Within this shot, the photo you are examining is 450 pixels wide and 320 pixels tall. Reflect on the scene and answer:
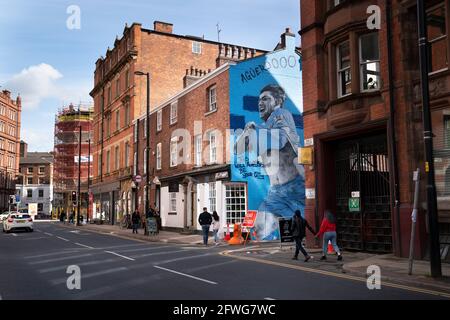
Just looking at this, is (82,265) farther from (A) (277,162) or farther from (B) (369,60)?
(A) (277,162)

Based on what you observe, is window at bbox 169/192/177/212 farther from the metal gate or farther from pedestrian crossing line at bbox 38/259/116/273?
pedestrian crossing line at bbox 38/259/116/273

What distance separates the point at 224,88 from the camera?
2545cm

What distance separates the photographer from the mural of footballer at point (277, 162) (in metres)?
A: 24.7

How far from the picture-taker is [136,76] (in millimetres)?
40875

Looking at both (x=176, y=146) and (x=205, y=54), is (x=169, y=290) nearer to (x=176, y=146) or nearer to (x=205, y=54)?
(x=176, y=146)

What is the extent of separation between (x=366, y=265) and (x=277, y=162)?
1267cm

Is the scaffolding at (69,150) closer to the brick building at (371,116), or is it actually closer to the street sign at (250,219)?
the street sign at (250,219)

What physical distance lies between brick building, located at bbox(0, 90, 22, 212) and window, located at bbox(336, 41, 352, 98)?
9049 centimetres

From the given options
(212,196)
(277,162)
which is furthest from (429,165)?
(212,196)

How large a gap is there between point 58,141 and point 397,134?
67518 mm

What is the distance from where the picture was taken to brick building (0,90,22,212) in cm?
9500

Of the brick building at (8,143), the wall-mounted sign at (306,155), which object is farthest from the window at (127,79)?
the brick building at (8,143)

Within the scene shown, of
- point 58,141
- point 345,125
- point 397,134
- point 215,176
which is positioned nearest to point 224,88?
point 215,176
